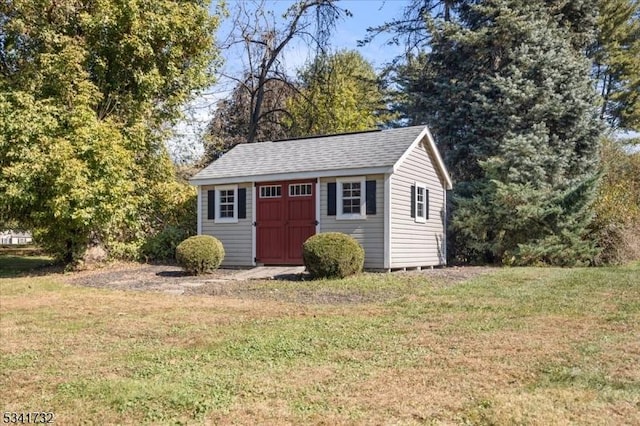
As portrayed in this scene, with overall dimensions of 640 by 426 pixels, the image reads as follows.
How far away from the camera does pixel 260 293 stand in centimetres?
1007

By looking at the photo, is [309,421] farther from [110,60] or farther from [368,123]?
[368,123]

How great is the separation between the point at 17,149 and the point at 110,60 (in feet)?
13.5

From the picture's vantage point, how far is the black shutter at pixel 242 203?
1566 cm

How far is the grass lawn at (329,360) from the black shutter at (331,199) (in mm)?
5304

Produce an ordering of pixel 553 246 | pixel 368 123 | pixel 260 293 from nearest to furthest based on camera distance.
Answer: pixel 260 293 → pixel 553 246 → pixel 368 123

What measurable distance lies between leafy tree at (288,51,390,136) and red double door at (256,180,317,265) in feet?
32.1

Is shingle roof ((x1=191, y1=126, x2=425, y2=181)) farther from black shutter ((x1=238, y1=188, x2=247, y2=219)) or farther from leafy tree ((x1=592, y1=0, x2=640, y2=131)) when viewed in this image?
leafy tree ((x1=592, y1=0, x2=640, y2=131))

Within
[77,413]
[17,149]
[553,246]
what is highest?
[17,149]

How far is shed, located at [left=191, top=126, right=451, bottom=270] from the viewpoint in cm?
1368

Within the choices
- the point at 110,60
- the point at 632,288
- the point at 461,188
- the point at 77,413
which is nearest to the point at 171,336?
the point at 77,413

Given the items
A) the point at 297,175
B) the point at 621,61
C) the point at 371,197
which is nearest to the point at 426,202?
the point at 371,197

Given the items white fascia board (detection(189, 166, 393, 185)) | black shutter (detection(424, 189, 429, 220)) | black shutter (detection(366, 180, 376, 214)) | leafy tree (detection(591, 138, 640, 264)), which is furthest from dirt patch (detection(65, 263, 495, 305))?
leafy tree (detection(591, 138, 640, 264))

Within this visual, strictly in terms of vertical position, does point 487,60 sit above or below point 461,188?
above

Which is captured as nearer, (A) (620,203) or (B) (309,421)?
(B) (309,421)
